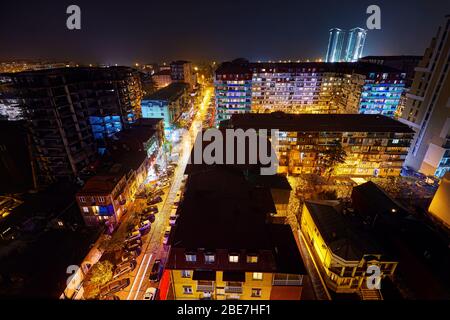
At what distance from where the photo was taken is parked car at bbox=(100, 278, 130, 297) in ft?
79.6

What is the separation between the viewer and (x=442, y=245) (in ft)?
78.3

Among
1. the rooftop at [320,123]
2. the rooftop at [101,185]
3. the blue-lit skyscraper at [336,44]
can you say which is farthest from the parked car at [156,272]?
the blue-lit skyscraper at [336,44]

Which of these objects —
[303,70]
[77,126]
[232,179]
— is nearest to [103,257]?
[232,179]

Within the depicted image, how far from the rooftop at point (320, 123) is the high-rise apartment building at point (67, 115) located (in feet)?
96.9

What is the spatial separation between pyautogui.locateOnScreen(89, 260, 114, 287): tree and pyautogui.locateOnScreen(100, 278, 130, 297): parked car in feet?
2.24

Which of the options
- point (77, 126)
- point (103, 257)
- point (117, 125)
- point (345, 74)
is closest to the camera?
point (103, 257)

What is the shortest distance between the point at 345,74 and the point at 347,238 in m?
70.1

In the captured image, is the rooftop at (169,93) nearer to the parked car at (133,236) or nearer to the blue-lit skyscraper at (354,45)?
the parked car at (133,236)

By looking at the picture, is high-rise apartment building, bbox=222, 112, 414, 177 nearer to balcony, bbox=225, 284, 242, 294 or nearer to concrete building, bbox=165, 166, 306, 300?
→ concrete building, bbox=165, 166, 306, 300

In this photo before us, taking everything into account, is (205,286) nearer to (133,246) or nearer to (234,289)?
(234,289)

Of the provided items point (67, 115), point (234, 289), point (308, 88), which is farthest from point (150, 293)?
point (308, 88)

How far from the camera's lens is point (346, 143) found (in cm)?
4453
